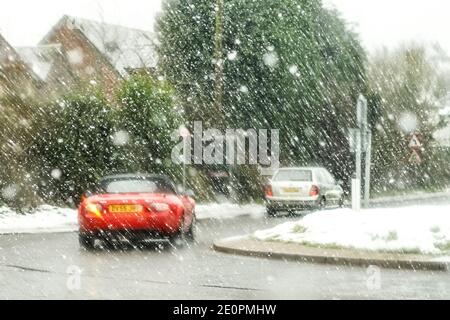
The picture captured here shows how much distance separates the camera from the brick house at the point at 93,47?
52.4 meters

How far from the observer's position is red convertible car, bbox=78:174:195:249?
1344 centimetres

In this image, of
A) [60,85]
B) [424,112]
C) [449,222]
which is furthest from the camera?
[424,112]

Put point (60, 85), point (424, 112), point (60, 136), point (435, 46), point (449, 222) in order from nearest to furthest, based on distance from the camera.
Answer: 1. point (449, 222)
2. point (60, 136)
3. point (60, 85)
4. point (424, 112)
5. point (435, 46)

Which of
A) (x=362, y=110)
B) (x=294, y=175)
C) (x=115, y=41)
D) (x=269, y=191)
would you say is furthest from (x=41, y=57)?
(x=362, y=110)

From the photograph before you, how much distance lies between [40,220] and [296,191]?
7.66 m

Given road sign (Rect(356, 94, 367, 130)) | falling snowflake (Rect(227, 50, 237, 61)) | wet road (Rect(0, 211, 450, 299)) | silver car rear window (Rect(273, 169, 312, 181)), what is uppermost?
falling snowflake (Rect(227, 50, 237, 61))

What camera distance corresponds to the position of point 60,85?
25.0 m

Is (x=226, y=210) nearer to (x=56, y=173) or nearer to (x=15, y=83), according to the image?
(x=56, y=173)

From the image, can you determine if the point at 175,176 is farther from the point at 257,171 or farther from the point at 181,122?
the point at 257,171

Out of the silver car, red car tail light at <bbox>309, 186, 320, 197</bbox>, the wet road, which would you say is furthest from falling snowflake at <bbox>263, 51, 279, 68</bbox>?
the wet road

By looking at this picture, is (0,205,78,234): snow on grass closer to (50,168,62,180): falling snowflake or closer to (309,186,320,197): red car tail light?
(50,168,62,180): falling snowflake

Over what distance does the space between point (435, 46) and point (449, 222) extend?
47.2m

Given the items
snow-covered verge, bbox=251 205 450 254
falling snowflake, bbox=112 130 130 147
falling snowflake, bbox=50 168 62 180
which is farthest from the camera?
falling snowflake, bbox=112 130 130 147

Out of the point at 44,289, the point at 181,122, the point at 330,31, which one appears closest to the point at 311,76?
the point at 330,31
